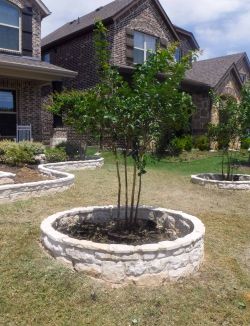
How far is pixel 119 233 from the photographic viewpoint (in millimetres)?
5469

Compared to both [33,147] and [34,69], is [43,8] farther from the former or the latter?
[33,147]

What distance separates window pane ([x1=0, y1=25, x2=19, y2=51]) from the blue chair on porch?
11.6 feet

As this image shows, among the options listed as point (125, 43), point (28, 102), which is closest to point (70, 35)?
point (125, 43)

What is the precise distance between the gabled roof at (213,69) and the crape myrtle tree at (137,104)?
17984 mm

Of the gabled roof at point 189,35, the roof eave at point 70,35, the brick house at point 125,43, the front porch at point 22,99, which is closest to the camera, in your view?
the front porch at point 22,99

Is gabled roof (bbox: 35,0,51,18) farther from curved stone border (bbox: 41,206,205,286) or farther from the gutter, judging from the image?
curved stone border (bbox: 41,206,205,286)

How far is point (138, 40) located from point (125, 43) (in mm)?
1222

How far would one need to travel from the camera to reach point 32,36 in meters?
16.4

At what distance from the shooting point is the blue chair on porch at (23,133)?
1499 centimetres

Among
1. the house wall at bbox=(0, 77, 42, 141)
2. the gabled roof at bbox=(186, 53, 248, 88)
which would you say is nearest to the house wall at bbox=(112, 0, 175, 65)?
the gabled roof at bbox=(186, 53, 248, 88)

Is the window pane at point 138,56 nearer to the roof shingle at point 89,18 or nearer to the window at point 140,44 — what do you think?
the window at point 140,44

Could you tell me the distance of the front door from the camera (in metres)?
15.7

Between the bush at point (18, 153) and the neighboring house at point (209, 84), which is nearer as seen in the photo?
the bush at point (18, 153)

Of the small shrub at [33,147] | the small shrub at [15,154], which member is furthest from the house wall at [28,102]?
the small shrub at [15,154]
